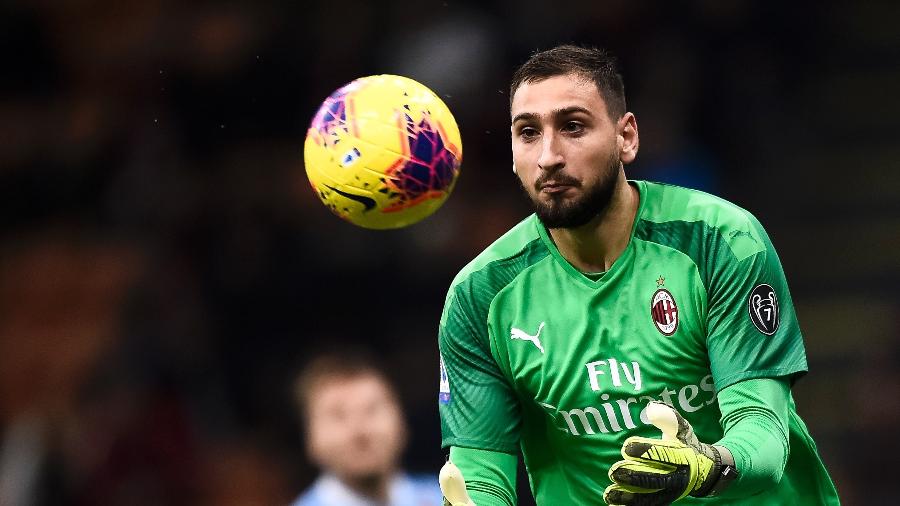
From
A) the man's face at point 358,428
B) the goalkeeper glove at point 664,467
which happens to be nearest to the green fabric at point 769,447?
the goalkeeper glove at point 664,467

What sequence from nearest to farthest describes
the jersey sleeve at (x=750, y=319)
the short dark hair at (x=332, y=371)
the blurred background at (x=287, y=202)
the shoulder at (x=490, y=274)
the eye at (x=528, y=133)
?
the jersey sleeve at (x=750, y=319), the eye at (x=528, y=133), the shoulder at (x=490, y=274), the short dark hair at (x=332, y=371), the blurred background at (x=287, y=202)

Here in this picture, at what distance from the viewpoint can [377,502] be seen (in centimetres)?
699

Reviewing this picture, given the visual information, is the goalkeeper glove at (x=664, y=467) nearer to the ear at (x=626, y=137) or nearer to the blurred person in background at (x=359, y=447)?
the ear at (x=626, y=137)

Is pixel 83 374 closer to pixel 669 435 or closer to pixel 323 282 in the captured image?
pixel 323 282

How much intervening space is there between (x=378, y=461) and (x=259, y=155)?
3.63 meters

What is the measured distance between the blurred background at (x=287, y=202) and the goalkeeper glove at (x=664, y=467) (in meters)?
5.40

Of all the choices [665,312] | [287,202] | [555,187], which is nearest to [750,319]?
[665,312]

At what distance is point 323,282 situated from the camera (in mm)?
9273

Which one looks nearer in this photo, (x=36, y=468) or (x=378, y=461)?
(x=378, y=461)

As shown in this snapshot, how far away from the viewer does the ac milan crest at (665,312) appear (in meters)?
4.01

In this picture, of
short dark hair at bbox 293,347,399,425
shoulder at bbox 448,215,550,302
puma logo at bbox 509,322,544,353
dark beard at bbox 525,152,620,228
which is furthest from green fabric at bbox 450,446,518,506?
short dark hair at bbox 293,347,399,425

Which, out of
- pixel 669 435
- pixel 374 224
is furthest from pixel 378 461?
pixel 669 435

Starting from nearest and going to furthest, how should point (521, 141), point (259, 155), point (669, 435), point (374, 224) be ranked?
point (669, 435) < point (521, 141) < point (374, 224) < point (259, 155)

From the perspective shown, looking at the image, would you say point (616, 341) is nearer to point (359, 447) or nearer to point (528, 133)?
point (528, 133)
